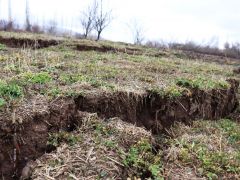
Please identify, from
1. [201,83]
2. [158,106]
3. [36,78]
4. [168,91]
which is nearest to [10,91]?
[36,78]

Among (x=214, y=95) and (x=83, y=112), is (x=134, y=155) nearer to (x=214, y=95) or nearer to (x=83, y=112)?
(x=83, y=112)

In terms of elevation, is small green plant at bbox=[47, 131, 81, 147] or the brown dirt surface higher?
the brown dirt surface

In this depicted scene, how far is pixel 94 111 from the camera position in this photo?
5.31m

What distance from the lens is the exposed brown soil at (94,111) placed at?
423 cm

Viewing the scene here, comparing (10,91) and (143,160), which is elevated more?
(10,91)

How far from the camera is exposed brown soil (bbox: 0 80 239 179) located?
4230 millimetres

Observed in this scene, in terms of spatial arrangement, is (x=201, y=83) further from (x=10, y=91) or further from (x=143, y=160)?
(x=10, y=91)

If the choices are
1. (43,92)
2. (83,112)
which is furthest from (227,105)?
(43,92)

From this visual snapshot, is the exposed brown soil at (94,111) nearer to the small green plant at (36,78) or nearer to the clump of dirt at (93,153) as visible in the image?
the clump of dirt at (93,153)

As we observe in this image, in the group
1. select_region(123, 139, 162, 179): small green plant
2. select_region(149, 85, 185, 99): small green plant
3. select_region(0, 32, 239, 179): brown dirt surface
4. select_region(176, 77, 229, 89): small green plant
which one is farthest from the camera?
select_region(176, 77, 229, 89): small green plant

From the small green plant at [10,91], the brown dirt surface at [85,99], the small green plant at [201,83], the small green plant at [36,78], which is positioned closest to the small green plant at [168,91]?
the brown dirt surface at [85,99]

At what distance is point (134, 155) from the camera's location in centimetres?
436

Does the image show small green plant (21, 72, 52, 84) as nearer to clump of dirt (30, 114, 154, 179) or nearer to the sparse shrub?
the sparse shrub

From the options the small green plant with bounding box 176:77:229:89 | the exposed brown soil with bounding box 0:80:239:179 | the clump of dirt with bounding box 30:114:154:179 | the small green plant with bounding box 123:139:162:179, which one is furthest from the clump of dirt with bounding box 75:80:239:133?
the small green plant with bounding box 123:139:162:179
